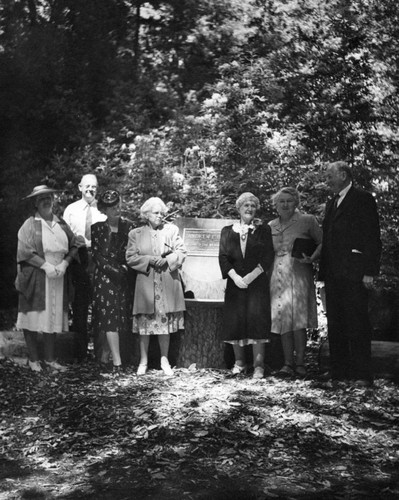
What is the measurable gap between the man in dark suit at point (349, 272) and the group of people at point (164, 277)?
35mm

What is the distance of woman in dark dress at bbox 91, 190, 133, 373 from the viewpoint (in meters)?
8.45

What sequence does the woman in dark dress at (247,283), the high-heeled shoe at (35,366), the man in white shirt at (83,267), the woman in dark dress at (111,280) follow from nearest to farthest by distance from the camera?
→ the woman in dark dress at (247,283)
the high-heeled shoe at (35,366)
the woman in dark dress at (111,280)
the man in white shirt at (83,267)

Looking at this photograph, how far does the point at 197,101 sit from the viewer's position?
44.8ft

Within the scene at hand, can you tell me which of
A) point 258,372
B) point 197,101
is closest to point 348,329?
point 258,372

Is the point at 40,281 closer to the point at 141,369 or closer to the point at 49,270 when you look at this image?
the point at 49,270

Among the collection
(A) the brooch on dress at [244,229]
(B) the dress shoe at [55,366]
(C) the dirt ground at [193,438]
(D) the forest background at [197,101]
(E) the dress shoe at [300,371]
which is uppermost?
(D) the forest background at [197,101]

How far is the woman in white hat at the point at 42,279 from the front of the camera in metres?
8.27

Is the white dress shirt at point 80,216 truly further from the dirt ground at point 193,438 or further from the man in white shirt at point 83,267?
the dirt ground at point 193,438

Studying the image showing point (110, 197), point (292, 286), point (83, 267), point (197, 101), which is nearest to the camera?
point (292, 286)

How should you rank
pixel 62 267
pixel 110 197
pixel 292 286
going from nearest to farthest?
pixel 292 286, pixel 62 267, pixel 110 197

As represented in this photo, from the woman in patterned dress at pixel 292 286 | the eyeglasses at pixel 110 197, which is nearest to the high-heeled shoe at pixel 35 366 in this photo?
the eyeglasses at pixel 110 197

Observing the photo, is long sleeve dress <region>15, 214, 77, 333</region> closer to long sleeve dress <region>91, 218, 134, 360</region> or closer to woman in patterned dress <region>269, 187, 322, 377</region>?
long sleeve dress <region>91, 218, 134, 360</region>

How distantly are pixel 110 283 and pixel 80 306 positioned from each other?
68 centimetres

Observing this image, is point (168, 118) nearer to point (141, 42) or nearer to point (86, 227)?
point (141, 42)
